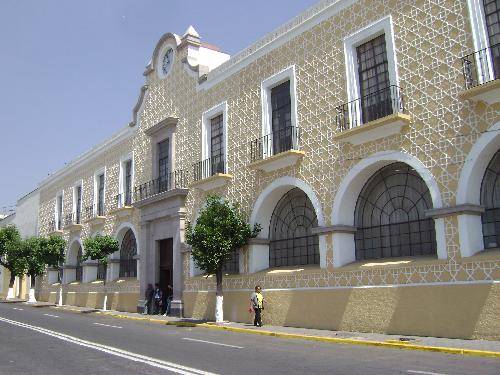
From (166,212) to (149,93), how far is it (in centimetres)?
709

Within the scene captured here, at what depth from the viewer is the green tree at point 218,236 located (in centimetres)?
1809

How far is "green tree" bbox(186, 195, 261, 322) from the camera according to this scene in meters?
18.1

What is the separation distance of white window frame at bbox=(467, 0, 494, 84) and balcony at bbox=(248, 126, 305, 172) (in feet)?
19.9

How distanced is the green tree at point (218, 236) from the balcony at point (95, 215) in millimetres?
13439

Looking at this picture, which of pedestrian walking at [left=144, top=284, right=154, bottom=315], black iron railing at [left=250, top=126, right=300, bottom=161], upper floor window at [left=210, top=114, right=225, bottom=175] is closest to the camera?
black iron railing at [left=250, top=126, right=300, bottom=161]

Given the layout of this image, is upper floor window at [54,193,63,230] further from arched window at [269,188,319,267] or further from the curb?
arched window at [269,188,319,267]

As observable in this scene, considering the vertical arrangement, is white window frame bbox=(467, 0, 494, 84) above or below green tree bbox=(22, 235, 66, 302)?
above

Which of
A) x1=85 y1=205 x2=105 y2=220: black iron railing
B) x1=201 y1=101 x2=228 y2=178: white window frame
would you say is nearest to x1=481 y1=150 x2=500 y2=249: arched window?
x1=201 y1=101 x2=228 y2=178: white window frame

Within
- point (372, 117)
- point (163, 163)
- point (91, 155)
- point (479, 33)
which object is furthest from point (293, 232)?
point (91, 155)

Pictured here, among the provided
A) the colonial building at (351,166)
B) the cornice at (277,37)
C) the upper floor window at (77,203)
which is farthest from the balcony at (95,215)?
the cornice at (277,37)

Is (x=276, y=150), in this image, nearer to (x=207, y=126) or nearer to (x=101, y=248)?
(x=207, y=126)

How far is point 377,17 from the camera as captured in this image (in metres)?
15.0

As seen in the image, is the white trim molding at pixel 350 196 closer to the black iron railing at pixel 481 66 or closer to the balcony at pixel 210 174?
the black iron railing at pixel 481 66

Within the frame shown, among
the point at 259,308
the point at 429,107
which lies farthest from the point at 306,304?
the point at 429,107
